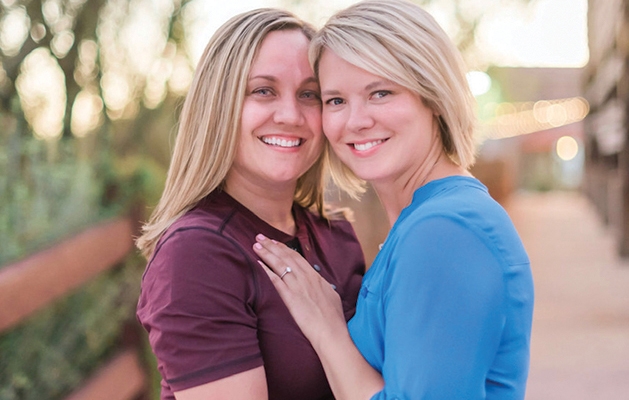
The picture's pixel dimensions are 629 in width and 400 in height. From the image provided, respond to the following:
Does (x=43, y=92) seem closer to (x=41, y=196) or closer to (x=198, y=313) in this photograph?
(x=41, y=196)

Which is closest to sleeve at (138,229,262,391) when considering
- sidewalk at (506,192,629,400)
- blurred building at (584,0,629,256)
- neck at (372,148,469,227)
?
neck at (372,148,469,227)

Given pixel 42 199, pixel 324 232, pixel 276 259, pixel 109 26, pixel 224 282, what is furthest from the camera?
pixel 109 26

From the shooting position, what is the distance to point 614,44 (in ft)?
34.5

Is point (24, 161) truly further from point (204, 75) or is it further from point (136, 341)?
point (204, 75)

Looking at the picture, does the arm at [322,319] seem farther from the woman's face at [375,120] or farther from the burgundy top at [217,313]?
the woman's face at [375,120]

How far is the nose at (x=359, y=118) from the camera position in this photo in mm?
1837

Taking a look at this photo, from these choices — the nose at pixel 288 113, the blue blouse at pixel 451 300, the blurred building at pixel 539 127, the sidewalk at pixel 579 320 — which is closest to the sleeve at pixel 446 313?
the blue blouse at pixel 451 300

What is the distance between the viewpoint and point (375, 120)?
184 centimetres

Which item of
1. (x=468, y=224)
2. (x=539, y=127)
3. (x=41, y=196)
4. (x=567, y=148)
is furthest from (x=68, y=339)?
(x=567, y=148)

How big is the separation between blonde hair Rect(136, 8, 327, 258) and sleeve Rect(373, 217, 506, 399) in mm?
685

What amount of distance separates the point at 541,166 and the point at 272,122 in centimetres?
2850

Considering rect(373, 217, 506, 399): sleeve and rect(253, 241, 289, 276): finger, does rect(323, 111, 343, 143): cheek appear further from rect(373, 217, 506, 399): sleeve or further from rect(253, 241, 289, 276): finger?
rect(373, 217, 506, 399): sleeve

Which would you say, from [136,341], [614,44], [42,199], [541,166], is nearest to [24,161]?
[42,199]

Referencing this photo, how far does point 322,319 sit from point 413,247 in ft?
1.33
